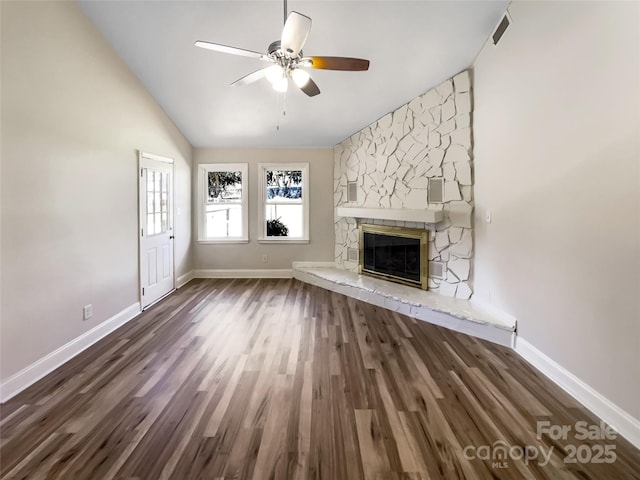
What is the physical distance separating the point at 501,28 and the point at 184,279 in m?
5.65

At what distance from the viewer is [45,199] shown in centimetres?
274

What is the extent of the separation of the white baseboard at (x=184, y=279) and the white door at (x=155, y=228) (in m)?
0.19

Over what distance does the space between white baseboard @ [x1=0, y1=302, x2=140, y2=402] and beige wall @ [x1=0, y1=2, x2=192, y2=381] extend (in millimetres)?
56

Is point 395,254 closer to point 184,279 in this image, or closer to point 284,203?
point 284,203

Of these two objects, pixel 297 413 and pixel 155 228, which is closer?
pixel 297 413

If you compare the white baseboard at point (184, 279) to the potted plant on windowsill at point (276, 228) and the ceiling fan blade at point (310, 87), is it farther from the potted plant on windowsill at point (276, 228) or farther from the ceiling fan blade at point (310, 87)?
the ceiling fan blade at point (310, 87)

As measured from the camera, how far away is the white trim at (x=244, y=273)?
633 centimetres

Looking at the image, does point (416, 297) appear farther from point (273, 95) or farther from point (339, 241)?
point (273, 95)

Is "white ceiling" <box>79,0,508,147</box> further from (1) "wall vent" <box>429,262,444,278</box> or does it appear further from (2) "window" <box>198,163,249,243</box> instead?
(1) "wall vent" <box>429,262,444,278</box>

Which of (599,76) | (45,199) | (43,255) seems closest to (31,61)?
(45,199)

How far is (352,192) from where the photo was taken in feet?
19.5

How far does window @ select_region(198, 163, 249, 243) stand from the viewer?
20.6 ft

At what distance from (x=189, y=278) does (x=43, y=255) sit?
3.44m

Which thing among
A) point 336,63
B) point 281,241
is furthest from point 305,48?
point 281,241
